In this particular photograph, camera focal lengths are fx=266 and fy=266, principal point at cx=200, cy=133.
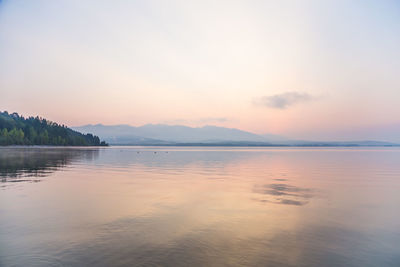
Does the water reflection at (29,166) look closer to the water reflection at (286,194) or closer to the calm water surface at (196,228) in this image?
the calm water surface at (196,228)

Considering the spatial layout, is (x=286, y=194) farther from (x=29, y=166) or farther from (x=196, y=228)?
(x=29, y=166)

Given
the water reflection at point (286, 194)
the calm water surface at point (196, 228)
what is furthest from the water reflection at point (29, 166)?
the water reflection at point (286, 194)

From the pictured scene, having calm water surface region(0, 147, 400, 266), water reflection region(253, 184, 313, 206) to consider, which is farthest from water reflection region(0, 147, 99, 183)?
water reflection region(253, 184, 313, 206)

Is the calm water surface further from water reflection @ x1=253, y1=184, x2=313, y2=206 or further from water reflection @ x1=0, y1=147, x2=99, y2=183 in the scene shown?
water reflection @ x1=0, y1=147, x2=99, y2=183

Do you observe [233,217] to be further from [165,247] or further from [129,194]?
[129,194]

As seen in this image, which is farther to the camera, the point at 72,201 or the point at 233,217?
the point at 72,201

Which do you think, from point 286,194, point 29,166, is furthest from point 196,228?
point 29,166

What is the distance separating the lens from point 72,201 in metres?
19.6

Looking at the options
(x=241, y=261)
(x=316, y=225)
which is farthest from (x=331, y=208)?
(x=241, y=261)

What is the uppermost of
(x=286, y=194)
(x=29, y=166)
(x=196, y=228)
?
(x=29, y=166)

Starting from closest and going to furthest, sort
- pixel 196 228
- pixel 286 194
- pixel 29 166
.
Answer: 1. pixel 196 228
2. pixel 286 194
3. pixel 29 166

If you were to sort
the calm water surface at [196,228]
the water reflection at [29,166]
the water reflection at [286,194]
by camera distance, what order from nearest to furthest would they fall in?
1. the calm water surface at [196,228]
2. the water reflection at [286,194]
3. the water reflection at [29,166]

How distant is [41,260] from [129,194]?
13.0 m

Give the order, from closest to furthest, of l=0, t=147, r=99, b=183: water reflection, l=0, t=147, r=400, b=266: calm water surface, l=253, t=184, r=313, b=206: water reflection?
l=0, t=147, r=400, b=266: calm water surface < l=253, t=184, r=313, b=206: water reflection < l=0, t=147, r=99, b=183: water reflection
